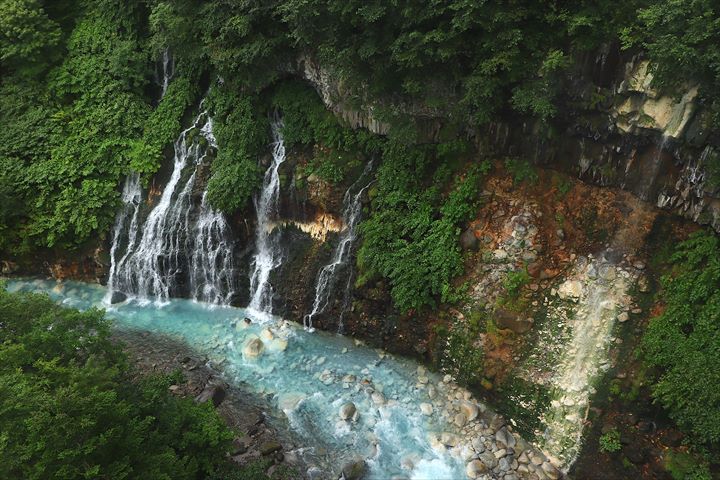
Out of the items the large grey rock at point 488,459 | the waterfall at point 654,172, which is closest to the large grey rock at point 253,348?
the large grey rock at point 488,459

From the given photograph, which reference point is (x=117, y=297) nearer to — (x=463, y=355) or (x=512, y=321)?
(x=463, y=355)

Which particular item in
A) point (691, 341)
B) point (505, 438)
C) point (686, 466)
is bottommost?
point (505, 438)

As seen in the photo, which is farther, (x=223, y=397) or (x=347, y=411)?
(x=223, y=397)

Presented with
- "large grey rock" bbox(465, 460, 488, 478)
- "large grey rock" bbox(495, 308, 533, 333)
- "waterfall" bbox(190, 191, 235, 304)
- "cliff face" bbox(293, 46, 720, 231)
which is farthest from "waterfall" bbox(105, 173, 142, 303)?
"large grey rock" bbox(465, 460, 488, 478)

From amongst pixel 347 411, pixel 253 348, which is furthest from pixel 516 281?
pixel 253 348

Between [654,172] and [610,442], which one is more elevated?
[654,172]

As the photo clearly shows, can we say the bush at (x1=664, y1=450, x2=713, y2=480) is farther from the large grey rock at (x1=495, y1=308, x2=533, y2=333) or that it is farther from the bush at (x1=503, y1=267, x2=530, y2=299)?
the bush at (x1=503, y1=267, x2=530, y2=299)
